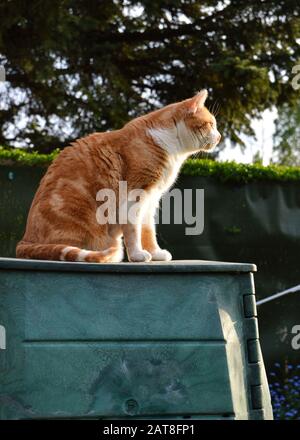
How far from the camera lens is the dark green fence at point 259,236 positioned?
4996mm

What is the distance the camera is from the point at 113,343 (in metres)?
2.43

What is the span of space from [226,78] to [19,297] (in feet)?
21.9

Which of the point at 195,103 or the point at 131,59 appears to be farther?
the point at 131,59

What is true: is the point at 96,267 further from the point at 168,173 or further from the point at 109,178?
the point at 168,173

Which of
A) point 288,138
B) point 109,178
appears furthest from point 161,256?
point 288,138

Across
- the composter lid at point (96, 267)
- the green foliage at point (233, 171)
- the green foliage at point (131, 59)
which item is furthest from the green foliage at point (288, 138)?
the composter lid at point (96, 267)

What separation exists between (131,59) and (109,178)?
21.7ft

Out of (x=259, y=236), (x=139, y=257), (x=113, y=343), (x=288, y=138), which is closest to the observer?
(x=113, y=343)

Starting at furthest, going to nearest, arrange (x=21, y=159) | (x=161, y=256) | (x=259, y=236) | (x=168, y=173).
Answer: (x=259, y=236)
(x=21, y=159)
(x=161, y=256)
(x=168, y=173)

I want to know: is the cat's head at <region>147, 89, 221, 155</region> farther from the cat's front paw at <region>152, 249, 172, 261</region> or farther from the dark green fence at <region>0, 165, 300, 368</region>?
the dark green fence at <region>0, 165, 300, 368</region>

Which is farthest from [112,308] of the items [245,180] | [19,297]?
[245,180]

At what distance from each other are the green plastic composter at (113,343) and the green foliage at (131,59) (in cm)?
603

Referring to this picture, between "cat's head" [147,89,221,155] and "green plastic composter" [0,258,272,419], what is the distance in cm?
95
